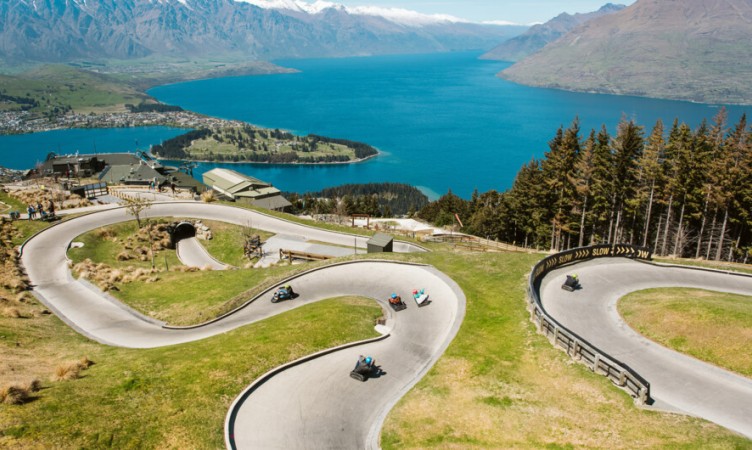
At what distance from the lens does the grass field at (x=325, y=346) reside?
16.1m

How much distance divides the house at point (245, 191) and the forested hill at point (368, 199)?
70.0 ft

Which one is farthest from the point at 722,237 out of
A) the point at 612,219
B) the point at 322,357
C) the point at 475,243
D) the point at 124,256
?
the point at 124,256

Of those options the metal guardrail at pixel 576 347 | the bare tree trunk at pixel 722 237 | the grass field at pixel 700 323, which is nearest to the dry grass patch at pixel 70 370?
the metal guardrail at pixel 576 347

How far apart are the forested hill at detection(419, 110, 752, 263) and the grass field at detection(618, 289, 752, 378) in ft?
72.2

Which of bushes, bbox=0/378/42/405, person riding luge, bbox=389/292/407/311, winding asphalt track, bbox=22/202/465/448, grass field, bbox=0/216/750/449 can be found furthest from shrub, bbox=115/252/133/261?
person riding luge, bbox=389/292/407/311

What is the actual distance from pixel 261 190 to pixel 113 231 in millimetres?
32875

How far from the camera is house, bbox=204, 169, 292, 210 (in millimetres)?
75750

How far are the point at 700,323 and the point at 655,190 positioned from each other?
31446mm

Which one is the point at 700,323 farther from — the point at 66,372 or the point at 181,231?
the point at 181,231

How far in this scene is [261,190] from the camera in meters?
80.9

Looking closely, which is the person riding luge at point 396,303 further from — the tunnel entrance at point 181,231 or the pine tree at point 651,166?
the pine tree at point 651,166

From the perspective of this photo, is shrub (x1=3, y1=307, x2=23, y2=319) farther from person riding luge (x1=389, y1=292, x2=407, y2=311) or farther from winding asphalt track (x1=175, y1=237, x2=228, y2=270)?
person riding luge (x1=389, y1=292, x2=407, y2=311)

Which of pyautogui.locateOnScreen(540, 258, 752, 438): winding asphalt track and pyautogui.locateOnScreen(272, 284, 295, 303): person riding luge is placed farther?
pyautogui.locateOnScreen(272, 284, 295, 303): person riding luge

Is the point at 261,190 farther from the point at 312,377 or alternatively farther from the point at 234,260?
the point at 312,377
